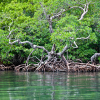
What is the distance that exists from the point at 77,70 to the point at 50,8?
3.98 meters

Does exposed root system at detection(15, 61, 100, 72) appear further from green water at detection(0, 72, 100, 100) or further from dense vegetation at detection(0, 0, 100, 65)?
green water at detection(0, 72, 100, 100)

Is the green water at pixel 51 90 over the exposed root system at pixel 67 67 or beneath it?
over

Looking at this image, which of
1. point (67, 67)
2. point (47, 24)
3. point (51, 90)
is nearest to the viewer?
point (51, 90)

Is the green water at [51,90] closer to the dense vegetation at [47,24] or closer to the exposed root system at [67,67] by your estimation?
the dense vegetation at [47,24]

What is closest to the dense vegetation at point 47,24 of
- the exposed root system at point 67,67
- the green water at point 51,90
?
the exposed root system at point 67,67

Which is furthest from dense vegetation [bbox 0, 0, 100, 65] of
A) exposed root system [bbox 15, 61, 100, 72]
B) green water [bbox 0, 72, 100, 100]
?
green water [bbox 0, 72, 100, 100]

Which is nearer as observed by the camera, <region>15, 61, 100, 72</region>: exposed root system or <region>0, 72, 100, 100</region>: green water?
<region>0, 72, 100, 100</region>: green water

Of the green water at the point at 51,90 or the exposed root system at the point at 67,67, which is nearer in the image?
the green water at the point at 51,90

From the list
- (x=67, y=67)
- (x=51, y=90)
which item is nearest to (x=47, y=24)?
(x=67, y=67)

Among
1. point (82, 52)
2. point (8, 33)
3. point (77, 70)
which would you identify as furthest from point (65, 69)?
point (8, 33)

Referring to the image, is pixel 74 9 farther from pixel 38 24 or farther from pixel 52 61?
pixel 52 61

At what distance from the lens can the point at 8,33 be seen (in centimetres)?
1645

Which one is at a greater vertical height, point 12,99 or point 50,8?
point 50,8

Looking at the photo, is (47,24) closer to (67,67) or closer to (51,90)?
(67,67)
